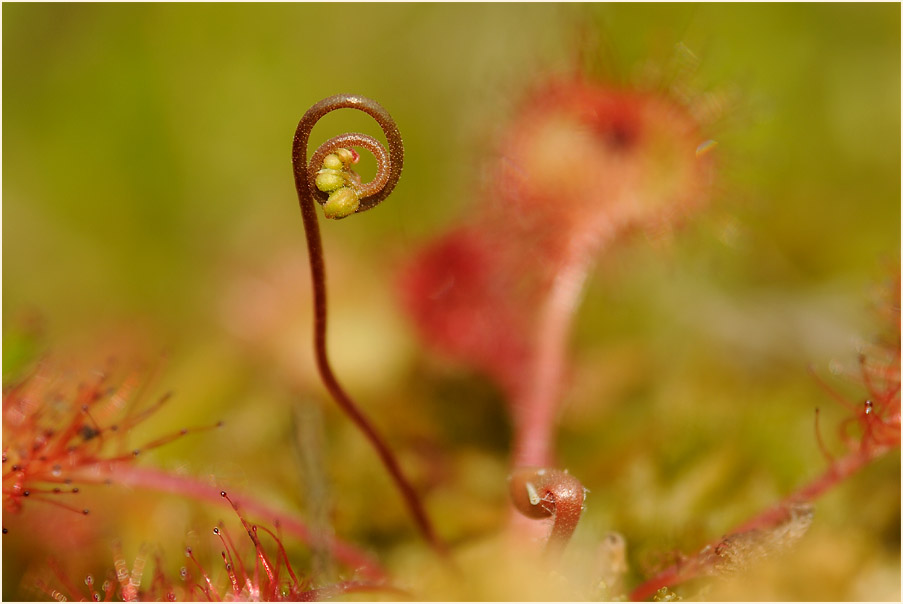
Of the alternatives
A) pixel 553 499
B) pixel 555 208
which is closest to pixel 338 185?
pixel 553 499

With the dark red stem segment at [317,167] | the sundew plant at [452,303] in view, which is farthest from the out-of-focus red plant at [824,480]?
the dark red stem segment at [317,167]

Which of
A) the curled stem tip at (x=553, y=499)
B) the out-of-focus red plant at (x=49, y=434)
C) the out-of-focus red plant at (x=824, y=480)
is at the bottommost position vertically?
the out-of-focus red plant at (x=49, y=434)

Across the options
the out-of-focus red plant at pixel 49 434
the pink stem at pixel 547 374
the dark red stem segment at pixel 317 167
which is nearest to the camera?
the dark red stem segment at pixel 317 167

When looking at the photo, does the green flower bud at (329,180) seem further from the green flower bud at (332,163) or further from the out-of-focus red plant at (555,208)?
the out-of-focus red plant at (555,208)

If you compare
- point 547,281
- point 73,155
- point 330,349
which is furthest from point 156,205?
point 547,281

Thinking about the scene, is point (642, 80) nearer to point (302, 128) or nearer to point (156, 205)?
point (302, 128)

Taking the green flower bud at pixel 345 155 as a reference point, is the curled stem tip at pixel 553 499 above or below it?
below

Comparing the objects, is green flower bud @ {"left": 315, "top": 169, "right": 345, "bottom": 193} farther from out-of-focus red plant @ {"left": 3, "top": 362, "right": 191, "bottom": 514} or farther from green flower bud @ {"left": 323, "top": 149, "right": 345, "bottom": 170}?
out-of-focus red plant @ {"left": 3, "top": 362, "right": 191, "bottom": 514}
